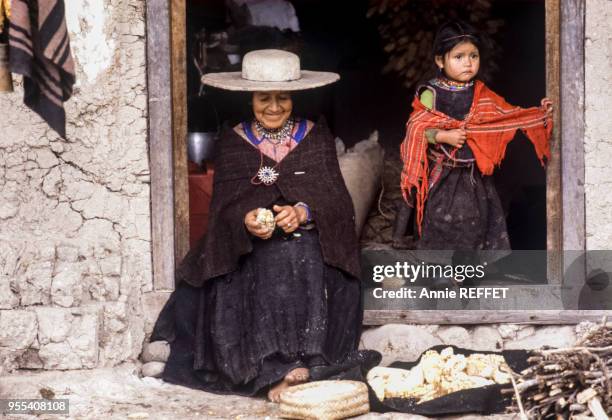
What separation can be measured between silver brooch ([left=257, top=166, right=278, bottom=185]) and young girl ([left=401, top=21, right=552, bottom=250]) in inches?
30.9

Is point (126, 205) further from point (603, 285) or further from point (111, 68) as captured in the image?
point (603, 285)

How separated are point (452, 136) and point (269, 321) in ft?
4.79

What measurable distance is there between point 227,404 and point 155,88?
1771 millimetres

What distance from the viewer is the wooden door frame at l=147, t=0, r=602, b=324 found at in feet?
22.5

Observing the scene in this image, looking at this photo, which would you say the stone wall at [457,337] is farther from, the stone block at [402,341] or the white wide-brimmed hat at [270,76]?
the white wide-brimmed hat at [270,76]

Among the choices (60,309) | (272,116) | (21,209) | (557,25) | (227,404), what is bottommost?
(227,404)

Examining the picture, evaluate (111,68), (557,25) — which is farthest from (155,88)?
(557,25)

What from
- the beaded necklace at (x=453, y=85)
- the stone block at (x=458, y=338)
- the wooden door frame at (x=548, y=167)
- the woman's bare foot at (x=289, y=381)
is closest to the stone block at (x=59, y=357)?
the wooden door frame at (x=548, y=167)

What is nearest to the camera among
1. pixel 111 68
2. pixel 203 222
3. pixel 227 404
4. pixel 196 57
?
pixel 227 404

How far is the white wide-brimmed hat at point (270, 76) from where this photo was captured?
6.68 m

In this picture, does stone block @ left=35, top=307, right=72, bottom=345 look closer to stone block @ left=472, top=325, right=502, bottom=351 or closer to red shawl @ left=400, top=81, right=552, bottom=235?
red shawl @ left=400, top=81, right=552, bottom=235

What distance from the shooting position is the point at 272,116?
682 cm

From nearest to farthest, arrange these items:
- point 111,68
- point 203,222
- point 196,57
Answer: point 111,68
point 203,222
point 196,57

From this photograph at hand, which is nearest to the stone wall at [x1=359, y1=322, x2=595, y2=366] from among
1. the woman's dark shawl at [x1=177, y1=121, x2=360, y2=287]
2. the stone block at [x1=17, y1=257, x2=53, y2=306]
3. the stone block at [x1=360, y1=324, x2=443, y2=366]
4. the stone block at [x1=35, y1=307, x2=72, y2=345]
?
the stone block at [x1=360, y1=324, x2=443, y2=366]
